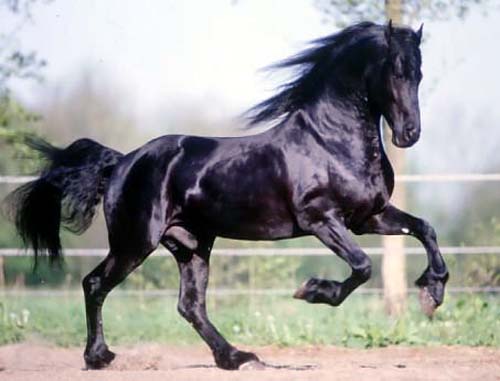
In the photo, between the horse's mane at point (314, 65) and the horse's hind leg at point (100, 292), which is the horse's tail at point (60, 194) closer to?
the horse's hind leg at point (100, 292)

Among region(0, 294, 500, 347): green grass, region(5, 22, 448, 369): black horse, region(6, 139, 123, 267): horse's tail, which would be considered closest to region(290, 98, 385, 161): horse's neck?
region(5, 22, 448, 369): black horse

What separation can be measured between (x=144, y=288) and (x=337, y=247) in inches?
295

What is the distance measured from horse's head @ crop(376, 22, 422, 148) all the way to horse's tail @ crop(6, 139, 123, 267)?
2170 millimetres

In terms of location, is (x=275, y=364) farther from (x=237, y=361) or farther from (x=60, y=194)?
(x=60, y=194)

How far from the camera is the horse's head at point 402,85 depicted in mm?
6891

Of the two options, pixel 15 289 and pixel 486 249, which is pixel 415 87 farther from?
pixel 15 289

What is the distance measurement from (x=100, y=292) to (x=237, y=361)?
1.11 m

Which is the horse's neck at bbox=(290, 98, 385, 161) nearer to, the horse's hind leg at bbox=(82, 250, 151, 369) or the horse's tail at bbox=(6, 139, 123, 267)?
the horse's hind leg at bbox=(82, 250, 151, 369)

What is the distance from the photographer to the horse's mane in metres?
7.32

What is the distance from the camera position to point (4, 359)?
9.35m

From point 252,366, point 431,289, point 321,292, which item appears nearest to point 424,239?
point 431,289

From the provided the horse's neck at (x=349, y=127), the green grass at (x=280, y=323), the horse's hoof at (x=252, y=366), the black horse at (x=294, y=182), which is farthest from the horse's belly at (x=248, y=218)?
the green grass at (x=280, y=323)

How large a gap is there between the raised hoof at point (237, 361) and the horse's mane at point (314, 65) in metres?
1.55

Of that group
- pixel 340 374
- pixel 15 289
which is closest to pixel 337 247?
pixel 340 374
